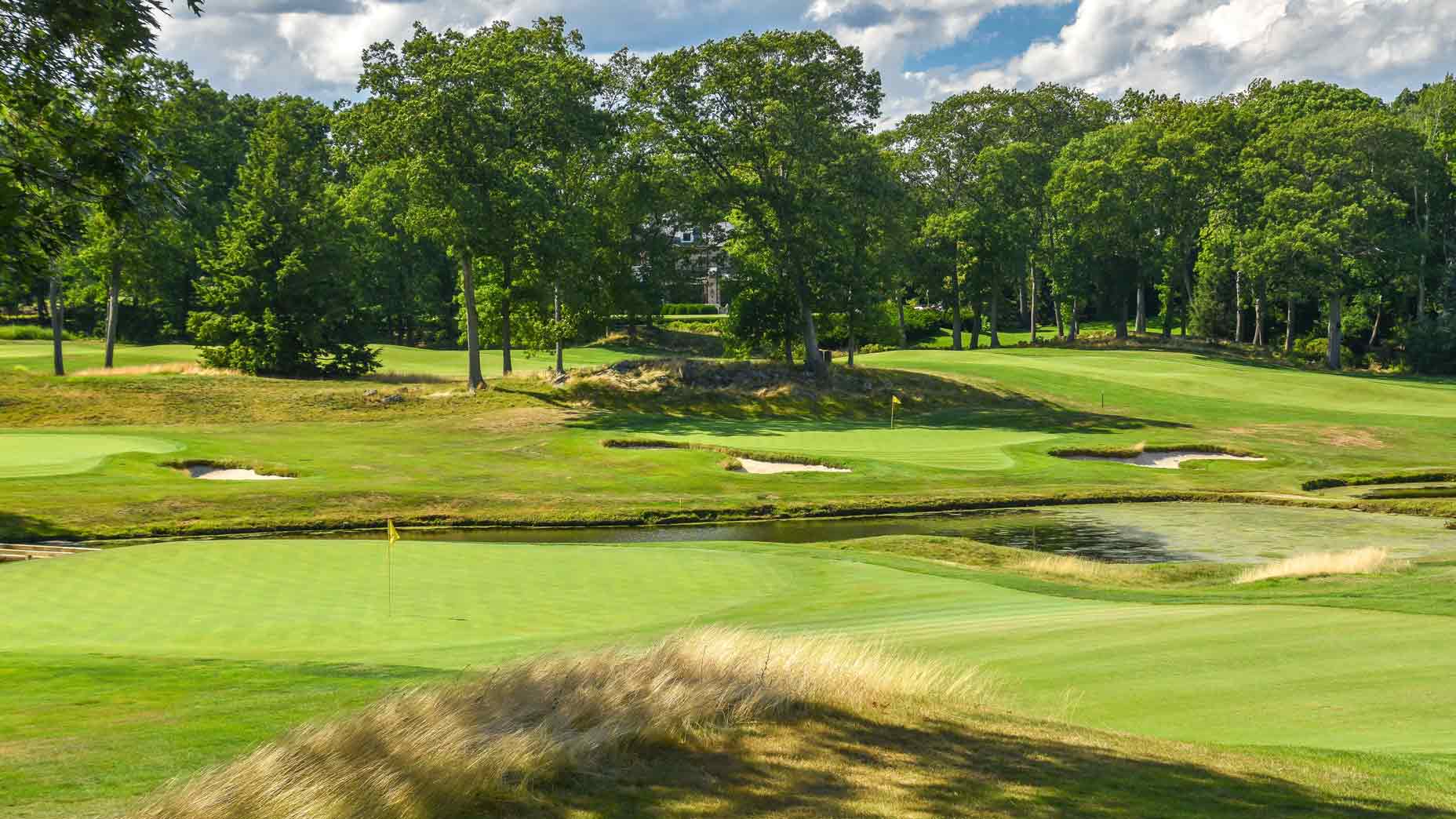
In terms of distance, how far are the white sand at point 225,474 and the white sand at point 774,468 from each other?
13865mm

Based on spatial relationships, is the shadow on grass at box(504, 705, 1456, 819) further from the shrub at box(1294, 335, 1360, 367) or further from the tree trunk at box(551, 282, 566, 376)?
the shrub at box(1294, 335, 1360, 367)

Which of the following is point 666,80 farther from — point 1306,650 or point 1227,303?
point 1227,303

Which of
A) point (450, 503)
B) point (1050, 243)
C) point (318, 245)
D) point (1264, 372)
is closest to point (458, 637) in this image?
point (450, 503)

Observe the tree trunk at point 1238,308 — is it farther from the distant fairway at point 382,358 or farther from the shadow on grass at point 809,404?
the distant fairway at point 382,358

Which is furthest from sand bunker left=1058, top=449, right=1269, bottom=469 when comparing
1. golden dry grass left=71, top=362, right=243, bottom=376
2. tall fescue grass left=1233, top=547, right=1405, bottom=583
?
golden dry grass left=71, top=362, right=243, bottom=376

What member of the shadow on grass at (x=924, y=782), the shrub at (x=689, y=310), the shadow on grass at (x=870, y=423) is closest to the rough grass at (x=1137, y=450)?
the shadow on grass at (x=870, y=423)

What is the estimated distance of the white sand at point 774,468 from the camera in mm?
36812

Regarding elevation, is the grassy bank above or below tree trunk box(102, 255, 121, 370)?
below

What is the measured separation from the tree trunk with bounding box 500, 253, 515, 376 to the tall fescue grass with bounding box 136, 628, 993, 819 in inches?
1652

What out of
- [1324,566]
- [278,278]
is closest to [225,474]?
[278,278]

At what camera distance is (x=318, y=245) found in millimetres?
A: 55531

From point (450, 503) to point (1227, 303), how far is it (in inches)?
2931

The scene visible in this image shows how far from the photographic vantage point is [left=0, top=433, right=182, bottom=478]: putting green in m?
30.8

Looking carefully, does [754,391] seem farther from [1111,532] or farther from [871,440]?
[1111,532]
